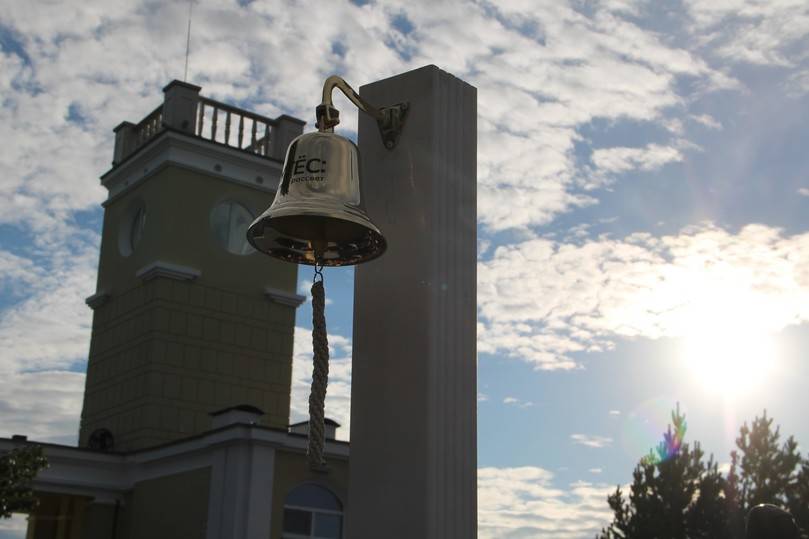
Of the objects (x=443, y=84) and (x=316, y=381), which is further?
(x=443, y=84)

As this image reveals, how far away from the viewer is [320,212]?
405 cm

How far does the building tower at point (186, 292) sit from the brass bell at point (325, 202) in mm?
17748

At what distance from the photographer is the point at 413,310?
4.06m

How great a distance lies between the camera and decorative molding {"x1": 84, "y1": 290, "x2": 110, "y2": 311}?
24.0m

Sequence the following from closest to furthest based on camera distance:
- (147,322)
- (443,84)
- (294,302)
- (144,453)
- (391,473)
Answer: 1. (391,473)
2. (443,84)
3. (144,453)
4. (147,322)
5. (294,302)

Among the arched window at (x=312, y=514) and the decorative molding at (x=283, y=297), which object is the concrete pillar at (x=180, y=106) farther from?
the arched window at (x=312, y=514)

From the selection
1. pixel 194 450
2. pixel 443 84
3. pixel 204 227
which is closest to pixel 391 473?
pixel 443 84

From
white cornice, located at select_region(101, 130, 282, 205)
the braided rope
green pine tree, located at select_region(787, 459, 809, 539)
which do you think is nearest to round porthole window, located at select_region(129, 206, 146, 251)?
white cornice, located at select_region(101, 130, 282, 205)

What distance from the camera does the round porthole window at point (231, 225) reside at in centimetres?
2327

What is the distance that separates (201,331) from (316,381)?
61.8 ft

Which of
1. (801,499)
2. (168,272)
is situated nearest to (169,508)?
(168,272)

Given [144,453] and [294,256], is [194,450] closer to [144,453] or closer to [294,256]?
[144,453]

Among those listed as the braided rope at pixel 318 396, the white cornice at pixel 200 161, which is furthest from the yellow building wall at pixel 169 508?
the braided rope at pixel 318 396

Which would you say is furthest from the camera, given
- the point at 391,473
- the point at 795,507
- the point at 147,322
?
the point at 795,507
